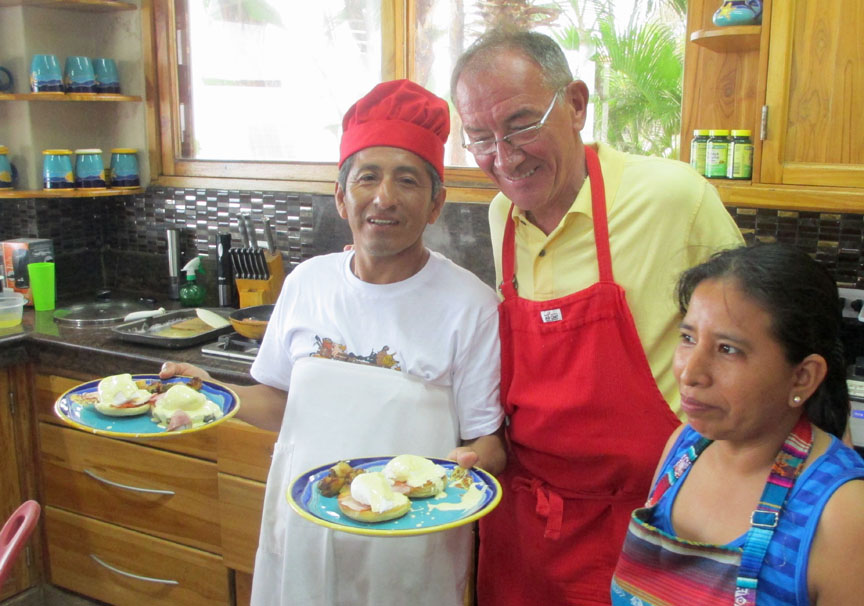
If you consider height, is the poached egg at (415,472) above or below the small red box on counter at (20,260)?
below

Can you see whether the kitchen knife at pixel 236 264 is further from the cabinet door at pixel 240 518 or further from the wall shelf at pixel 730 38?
the wall shelf at pixel 730 38

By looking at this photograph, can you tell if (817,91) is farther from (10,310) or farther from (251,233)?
(10,310)

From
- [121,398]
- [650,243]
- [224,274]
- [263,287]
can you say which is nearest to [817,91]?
[650,243]

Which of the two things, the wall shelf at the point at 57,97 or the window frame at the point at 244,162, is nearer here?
the window frame at the point at 244,162

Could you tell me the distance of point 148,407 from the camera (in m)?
1.63

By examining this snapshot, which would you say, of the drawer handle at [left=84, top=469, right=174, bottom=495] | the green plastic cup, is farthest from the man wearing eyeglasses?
the green plastic cup

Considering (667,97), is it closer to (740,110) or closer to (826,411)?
(740,110)

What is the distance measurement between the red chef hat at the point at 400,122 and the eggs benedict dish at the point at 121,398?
621mm

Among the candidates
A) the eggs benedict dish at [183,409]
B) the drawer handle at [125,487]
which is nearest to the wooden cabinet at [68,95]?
the drawer handle at [125,487]

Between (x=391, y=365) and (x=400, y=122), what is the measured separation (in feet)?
1.36

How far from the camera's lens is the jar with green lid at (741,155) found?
2.10m

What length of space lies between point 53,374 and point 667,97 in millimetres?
2049

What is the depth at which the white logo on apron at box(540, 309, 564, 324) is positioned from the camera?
56.2 inches

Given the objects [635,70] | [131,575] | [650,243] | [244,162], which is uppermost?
[635,70]
